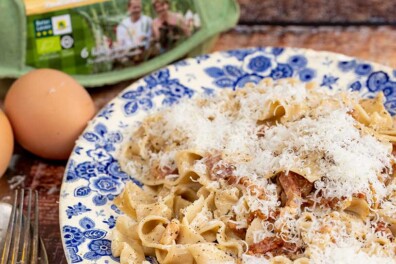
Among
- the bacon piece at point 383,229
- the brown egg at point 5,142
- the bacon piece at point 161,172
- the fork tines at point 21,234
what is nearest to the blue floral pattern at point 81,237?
the fork tines at point 21,234

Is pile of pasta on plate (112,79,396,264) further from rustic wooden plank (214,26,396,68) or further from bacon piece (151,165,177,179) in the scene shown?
rustic wooden plank (214,26,396,68)

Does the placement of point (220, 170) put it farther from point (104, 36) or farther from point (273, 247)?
point (104, 36)

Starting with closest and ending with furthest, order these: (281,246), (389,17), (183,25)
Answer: (281,246) → (183,25) → (389,17)

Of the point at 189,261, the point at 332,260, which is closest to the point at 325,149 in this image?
the point at 332,260

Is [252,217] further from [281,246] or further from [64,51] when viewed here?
[64,51]

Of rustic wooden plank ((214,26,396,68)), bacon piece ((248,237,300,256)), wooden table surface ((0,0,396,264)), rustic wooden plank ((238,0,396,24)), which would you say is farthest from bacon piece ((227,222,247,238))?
rustic wooden plank ((238,0,396,24))

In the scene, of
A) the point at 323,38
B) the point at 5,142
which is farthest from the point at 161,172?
the point at 323,38
